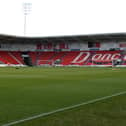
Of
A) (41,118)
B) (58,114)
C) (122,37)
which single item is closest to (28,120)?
(41,118)

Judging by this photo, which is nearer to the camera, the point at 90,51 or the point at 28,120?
the point at 28,120

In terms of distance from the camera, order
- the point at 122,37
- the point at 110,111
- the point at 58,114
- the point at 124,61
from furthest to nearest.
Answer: the point at 122,37 < the point at 124,61 < the point at 110,111 < the point at 58,114

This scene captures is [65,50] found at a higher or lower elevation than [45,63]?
higher

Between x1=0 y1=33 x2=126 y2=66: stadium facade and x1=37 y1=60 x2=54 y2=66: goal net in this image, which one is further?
x1=37 y1=60 x2=54 y2=66: goal net

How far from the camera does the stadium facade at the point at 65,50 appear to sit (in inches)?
2462

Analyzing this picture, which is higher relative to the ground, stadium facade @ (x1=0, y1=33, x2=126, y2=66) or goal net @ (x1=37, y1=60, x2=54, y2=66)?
stadium facade @ (x1=0, y1=33, x2=126, y2=66)

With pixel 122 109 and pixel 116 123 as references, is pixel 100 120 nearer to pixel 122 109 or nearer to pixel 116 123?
pixel 116 123

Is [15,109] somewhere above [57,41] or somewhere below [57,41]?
below

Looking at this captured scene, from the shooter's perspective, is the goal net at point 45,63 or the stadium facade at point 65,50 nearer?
the stadium facade at point 65,50

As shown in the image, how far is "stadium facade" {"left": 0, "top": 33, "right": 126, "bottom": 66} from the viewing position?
2462 inches

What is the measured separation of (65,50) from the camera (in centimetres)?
6962

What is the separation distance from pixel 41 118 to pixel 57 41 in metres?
65.6

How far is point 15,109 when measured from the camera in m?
7.37

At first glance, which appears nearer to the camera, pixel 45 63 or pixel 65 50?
pixel 45 63
